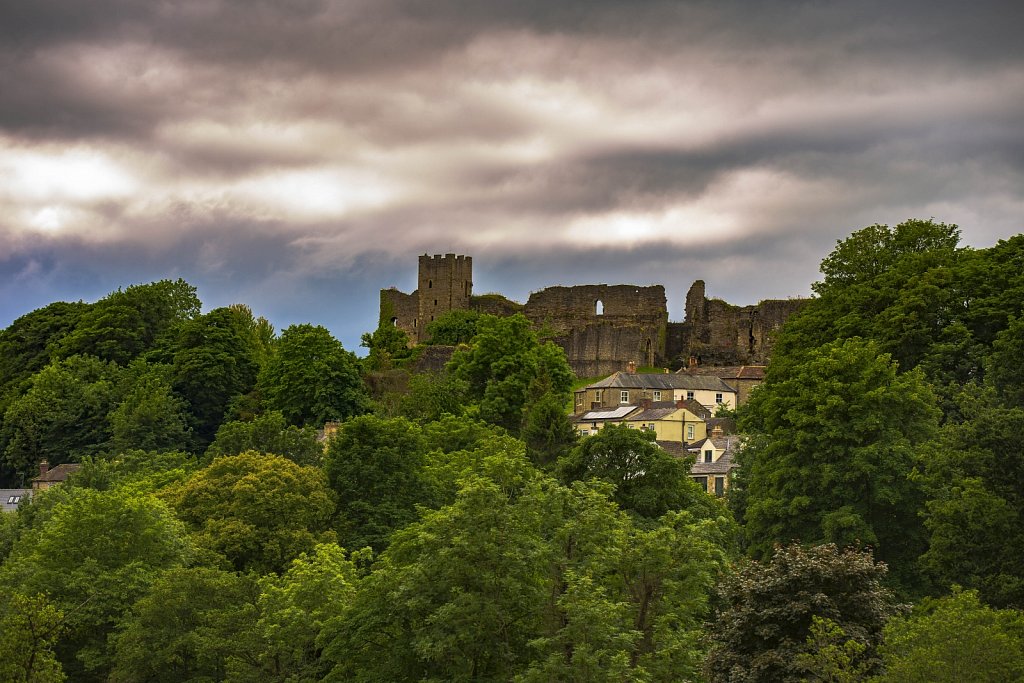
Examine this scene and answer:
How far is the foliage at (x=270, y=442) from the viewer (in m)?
67.1

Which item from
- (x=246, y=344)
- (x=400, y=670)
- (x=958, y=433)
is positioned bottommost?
(x=400, y=670)

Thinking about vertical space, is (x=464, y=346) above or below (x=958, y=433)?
above

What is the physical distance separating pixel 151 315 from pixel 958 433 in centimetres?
7710

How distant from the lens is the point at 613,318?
131 metres

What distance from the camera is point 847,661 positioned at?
32.5m

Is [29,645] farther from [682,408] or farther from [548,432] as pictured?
[682,408]

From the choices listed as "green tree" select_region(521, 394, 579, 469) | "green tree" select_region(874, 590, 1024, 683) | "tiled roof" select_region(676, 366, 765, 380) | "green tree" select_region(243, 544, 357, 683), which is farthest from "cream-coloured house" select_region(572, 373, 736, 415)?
"green tree" select_region(874, 590, 1024, 683)

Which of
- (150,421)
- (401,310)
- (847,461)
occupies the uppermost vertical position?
(401,310)

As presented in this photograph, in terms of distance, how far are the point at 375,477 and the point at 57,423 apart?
44.0 metres

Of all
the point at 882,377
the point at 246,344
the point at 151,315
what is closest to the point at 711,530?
the point at 882,377

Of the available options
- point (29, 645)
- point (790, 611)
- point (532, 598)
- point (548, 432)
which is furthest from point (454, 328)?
point (790, 611)

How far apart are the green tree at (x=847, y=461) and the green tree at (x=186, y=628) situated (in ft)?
54.7

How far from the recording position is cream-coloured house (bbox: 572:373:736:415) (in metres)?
104

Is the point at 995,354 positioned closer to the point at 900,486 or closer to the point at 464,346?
the point at 900,486
